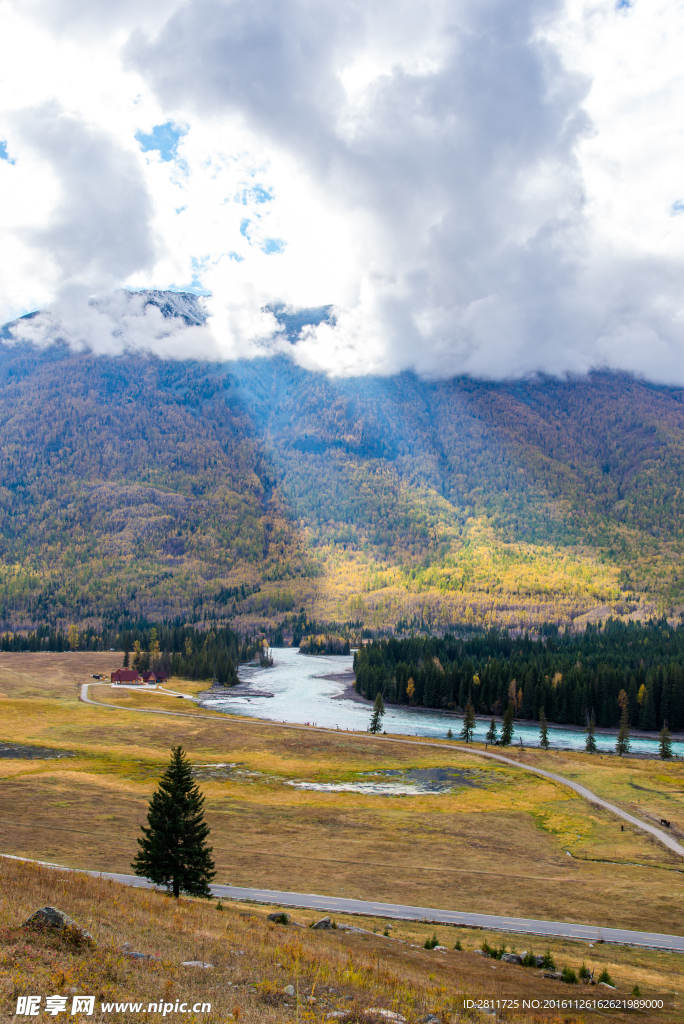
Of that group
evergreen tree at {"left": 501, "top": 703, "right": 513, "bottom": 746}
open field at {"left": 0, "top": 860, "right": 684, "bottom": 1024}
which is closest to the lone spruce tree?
open field at {"left": 0, "top": 860, "right": 684, "bottom": 1024}

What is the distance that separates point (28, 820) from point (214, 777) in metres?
32.5

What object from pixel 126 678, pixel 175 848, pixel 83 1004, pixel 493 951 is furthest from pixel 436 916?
pixel 126 678

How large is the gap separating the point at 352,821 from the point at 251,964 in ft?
165

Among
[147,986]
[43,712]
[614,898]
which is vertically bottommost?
[43,712]

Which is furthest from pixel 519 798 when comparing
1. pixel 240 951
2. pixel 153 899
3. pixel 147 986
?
pixel 147 986

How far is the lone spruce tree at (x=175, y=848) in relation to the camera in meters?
36.8

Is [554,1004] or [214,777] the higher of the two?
[554,1004]

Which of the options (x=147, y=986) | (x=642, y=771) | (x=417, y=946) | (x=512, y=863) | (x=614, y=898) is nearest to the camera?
(x=147, y=986)

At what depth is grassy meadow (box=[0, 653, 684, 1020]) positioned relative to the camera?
29.1 m

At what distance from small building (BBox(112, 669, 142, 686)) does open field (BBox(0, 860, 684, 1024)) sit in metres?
158

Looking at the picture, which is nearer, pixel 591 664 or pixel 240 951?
pixel 240 951

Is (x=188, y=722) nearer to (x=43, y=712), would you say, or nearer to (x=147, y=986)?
(x=43, y=712)

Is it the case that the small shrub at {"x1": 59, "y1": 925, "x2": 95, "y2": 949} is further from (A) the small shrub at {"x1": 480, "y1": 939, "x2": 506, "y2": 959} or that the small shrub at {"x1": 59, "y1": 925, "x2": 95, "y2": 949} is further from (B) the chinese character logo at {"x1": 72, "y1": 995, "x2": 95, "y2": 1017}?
(A) the small shrub at {"x1": 480, "y1": 939, "x2": 506, "y2": 959}

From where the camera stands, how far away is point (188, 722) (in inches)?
5015
